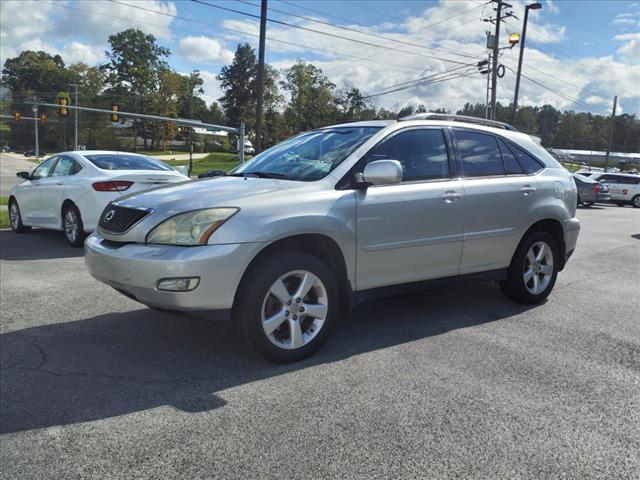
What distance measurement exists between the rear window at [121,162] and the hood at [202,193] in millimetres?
4973

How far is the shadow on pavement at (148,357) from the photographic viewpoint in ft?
10.8

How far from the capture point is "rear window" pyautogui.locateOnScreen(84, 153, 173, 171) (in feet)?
29.3

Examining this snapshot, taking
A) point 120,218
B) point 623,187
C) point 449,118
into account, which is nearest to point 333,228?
point 120,218

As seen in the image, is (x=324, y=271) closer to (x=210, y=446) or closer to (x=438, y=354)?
(x=438, y=354)

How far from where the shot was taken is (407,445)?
2.83 meters

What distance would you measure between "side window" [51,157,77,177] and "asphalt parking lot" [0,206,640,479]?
13.4 feet

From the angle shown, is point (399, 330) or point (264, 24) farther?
point (264, 24)

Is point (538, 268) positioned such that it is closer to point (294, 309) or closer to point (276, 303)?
point (294, 309)

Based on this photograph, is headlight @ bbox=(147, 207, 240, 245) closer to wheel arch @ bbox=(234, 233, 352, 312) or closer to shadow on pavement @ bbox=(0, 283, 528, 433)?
wheel arch @ bbox=(234, 233, 352, 312)

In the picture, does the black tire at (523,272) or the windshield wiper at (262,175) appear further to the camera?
the black tire at (523,272)

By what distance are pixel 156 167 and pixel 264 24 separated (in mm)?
15167

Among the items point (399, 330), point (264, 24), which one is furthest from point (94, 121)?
point (399, 330)

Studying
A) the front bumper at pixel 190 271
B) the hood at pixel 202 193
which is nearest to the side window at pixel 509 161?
the hood at pixel 202 193

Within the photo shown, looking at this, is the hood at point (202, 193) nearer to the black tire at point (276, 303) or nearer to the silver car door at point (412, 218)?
the black tire at point (276, 303)
